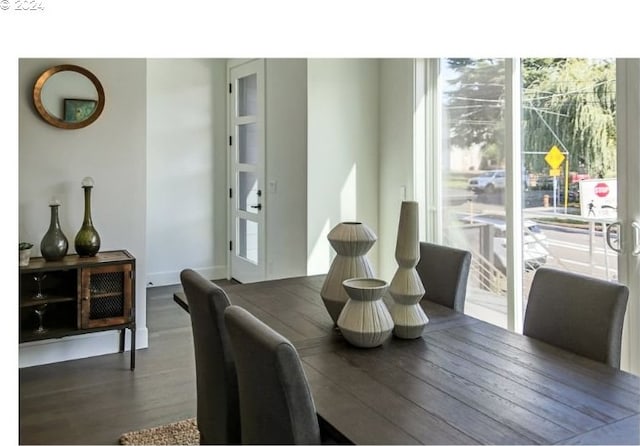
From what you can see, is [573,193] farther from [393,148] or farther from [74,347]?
[74,347]

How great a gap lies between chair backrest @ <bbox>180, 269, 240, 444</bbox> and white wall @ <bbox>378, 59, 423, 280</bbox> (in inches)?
89.7

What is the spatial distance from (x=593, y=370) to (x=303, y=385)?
2.93 ft

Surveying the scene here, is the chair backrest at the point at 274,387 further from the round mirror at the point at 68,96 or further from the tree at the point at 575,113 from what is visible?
the round mirror at the point at 68,96

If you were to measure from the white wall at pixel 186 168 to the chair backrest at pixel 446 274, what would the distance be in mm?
3741

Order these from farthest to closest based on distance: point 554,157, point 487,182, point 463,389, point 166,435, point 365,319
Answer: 1. point 487,182
2. point 554,157
3. point 166,435
4. point 365,319
5. point 463,389

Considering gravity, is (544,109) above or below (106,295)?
→ above

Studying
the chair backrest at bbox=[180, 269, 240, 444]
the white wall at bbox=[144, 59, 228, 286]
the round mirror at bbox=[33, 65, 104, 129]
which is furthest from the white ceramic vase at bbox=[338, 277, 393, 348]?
the white wall at bbox=[144, 59, 228, 286]

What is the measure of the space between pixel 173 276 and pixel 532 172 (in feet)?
13.0

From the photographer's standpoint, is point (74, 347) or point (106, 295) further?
point (74, 347)

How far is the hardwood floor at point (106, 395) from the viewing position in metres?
2.56

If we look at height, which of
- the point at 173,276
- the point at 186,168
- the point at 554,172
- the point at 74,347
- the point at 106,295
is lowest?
the point at 74,347

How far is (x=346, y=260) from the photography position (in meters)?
1.94

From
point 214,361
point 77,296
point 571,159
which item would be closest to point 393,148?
point 571,159

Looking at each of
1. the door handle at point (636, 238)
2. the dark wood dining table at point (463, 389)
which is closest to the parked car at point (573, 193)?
the door handle at point (636, 238)
